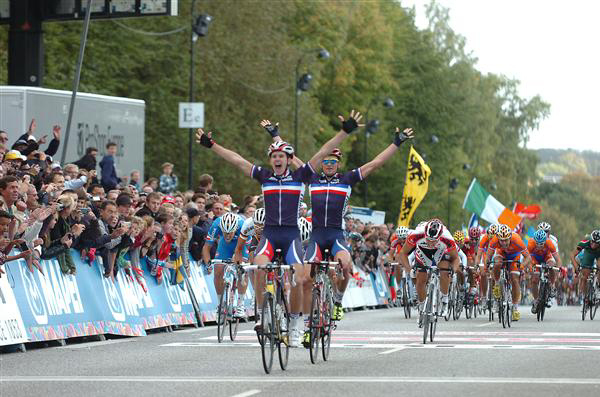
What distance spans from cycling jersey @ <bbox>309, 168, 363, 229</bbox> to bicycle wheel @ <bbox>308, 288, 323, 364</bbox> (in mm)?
2451

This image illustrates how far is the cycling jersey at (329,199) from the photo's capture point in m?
19.4

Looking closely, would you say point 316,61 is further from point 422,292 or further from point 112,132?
point 422,292

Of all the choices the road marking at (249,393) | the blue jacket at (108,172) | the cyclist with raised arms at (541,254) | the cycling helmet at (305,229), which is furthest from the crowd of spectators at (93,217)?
the cyclist with raised arms at (541,254)

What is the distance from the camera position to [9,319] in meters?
18.8

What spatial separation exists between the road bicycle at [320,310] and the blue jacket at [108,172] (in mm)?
13573

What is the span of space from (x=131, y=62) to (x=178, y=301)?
31.0 metres

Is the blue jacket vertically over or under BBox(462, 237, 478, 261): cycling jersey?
over

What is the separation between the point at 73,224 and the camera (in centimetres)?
2084

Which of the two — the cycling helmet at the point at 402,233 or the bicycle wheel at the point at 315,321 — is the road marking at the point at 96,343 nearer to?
the bicycle wheel at the point at 315,321

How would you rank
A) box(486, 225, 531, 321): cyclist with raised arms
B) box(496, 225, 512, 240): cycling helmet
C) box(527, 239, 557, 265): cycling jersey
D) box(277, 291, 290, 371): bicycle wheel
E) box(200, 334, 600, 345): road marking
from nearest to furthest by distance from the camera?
box(277, 291, 290, 371): bicycle wheel → box(200, 334, 600, 345): road marking → box(496, 225, 512, 240): cycling helmet → box(486, 225, 531, 321): cyclist with raised arms → box(527, 239, 557, 265): cycling jersey

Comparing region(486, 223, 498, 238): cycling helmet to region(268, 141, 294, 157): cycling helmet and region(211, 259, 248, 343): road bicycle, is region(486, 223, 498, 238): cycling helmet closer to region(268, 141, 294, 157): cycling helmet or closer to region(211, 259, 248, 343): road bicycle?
region(211, 259, 248, 343): road bicycle

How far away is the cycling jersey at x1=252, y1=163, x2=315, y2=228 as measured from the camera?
1680cm

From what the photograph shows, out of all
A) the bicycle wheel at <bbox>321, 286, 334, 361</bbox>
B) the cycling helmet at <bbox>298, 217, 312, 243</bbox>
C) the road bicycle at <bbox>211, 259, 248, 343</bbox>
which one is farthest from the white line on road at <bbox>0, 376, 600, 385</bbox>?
the road bicycle at <bbox>211, 259, 248, 343</bbox>

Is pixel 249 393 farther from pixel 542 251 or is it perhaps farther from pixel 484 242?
pixel 542 251
